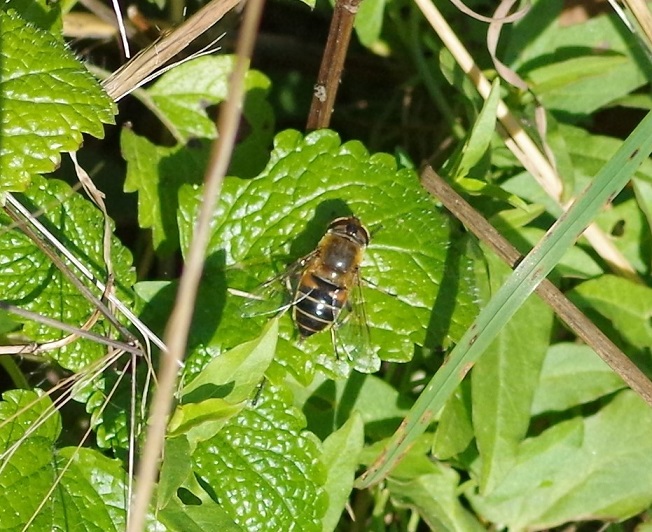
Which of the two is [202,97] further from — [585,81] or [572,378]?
[572,378]

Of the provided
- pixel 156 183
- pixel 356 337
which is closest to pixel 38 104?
pixel 156 183

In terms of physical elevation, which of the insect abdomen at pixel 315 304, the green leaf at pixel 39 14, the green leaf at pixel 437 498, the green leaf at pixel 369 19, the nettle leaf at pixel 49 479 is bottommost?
the green leaf at pixel 437 498

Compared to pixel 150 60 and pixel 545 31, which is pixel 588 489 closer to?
pixel 545 31

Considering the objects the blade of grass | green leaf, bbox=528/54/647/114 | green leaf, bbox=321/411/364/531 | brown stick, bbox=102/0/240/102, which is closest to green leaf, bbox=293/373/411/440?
green leaf, bbox=321/411/364/531

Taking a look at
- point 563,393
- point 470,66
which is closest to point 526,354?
point 563,393

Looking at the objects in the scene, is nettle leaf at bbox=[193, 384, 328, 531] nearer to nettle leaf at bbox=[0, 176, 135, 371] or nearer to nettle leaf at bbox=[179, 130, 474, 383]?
nettle leaf at bbox=[179, 130, 474, 383]

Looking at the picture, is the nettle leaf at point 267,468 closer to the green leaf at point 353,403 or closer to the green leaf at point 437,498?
the green leaf at point 353,403

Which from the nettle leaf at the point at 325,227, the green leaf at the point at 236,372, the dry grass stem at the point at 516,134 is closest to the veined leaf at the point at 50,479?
the green leaf at the point at 236,372

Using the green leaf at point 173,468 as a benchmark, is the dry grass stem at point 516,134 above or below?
above
